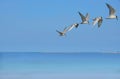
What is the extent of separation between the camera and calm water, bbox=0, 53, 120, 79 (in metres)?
14.0

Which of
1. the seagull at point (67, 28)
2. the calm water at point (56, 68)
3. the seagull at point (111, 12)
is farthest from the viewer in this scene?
the calm water at point (56, 68)

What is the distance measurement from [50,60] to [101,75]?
266 inches

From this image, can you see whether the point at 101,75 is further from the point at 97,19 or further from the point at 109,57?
the point at 109,57

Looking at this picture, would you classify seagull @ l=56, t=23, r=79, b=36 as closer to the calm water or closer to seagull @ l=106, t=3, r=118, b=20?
seagull @ l=106, t=3, r=118, b=20

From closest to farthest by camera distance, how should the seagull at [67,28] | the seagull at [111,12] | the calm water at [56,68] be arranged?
the seagull at [111,12]
the seagull at [67,28]
the calm water at [56,68]

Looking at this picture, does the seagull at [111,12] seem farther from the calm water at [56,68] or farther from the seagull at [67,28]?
the calm water at [56,68]

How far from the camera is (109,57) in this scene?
22.2 m

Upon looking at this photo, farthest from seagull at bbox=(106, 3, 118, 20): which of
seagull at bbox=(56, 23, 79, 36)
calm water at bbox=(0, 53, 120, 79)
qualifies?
calm water at bbox=(0, 53, 120, 79)

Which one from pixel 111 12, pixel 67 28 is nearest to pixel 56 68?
pixel 67 28

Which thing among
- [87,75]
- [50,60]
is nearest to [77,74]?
[87,75]

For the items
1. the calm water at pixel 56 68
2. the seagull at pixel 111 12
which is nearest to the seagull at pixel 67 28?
the seagull at pixel 111 12

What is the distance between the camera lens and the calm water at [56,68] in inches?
553

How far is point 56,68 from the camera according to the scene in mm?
17281

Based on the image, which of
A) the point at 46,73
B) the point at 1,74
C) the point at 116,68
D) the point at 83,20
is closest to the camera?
the point at 83,20
